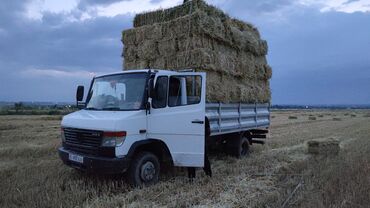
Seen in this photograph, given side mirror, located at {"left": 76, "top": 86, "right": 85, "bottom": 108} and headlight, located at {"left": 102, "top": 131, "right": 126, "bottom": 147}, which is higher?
side mirror, located at {"left": 76, "top": 86, "right": 85, "bottom": 108}

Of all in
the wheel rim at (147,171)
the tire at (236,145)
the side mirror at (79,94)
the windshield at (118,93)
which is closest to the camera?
the wheel rim at (147,171)

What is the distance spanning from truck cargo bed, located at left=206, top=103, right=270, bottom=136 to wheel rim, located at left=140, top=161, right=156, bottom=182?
83.0 inches

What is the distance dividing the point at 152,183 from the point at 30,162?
429 cm

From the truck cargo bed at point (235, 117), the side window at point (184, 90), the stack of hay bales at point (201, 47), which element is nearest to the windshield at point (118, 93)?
the side window at point (184, 90)

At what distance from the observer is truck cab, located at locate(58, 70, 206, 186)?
6.89 metres

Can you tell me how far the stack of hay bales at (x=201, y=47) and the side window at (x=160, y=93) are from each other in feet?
5.64

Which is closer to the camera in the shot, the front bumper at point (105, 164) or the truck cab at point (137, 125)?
the front bumper at point (105, 164)

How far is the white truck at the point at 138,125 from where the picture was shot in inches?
271

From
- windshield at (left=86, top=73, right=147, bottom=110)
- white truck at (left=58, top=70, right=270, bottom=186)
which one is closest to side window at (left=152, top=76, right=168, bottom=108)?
white truck at (left=58, top=70, right=270, bottom=186)

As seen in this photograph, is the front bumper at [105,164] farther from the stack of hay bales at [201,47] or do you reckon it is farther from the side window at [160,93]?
the stack of hay bales at [201,47]

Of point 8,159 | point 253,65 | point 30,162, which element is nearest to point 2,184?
point 30,162

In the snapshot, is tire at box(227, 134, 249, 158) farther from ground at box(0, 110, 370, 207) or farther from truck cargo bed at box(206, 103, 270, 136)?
ground at box(0, 110, 370, 207)

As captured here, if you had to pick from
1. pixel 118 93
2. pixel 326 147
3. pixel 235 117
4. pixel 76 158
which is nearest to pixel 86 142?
pixel 76 158

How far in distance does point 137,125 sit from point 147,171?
3.22 ft
